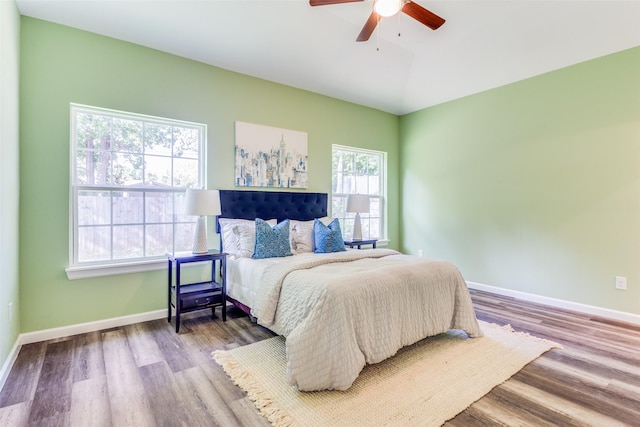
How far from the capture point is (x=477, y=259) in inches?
173

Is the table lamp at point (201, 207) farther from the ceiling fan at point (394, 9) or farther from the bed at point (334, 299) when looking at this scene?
the ceiling fan at point (394, 9)

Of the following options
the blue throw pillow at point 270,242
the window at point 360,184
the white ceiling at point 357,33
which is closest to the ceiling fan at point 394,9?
the white ceiling at point 357,33

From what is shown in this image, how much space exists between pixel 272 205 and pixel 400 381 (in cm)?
249

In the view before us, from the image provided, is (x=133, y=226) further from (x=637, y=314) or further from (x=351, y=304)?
(x=637, y=314)

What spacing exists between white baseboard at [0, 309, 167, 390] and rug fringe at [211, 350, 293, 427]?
1144mm

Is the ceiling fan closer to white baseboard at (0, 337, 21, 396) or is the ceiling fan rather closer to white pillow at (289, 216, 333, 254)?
white pillow at (289, 216, 333, 254)

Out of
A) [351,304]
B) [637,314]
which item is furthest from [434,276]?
[637,314]

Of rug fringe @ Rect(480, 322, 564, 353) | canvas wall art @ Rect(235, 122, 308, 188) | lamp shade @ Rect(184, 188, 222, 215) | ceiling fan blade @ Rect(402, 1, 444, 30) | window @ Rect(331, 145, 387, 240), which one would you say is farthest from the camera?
window @ Rect(331, 145, 387, 240)

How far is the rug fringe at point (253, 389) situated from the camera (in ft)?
5.49

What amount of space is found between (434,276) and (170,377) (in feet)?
6.85

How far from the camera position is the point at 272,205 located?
12.8ft

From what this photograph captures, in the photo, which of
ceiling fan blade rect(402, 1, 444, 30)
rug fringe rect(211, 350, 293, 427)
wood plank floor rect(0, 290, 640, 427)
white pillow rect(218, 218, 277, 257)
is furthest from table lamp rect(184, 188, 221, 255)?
ceiling fan blade rect(402, 1, 444, 30)

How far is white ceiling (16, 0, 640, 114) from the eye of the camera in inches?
107

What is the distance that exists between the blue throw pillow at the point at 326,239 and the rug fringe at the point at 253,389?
152 centimetres
